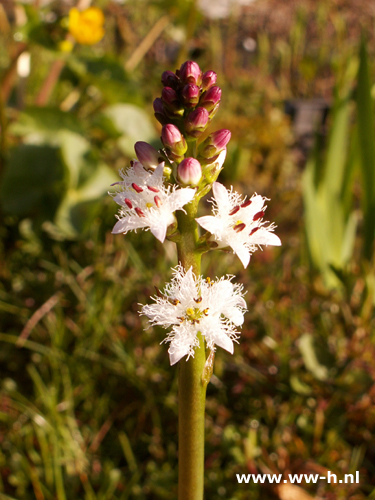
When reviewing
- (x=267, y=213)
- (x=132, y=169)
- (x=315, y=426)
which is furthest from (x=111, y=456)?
(x=267, y=213)

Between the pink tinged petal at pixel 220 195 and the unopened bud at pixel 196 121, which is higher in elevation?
the unopened bud at pixel 196 121

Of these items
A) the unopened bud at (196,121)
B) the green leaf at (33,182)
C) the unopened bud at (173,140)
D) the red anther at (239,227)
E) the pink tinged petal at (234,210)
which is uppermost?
the green leaf at (33,182)

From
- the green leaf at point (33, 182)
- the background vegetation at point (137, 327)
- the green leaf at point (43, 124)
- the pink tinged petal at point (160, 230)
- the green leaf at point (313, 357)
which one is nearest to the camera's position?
the pink tinged petal at point (160, 230)

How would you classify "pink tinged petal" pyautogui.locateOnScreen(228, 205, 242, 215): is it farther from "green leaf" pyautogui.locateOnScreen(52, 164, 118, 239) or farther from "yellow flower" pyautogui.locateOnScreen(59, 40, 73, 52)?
"yellow flower" pyautogui.locateOnScreen(59, 40, 73, 52)

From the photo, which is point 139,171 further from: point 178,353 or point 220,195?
point 178,353

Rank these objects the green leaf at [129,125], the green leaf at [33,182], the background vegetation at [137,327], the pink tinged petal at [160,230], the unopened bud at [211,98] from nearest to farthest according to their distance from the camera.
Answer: the pink tinged petal at [160,230] → the unopened bud at [211,98] → the background vegetation at [137,327] → the green leaf at [33,182] → the green leaf at [129,125]

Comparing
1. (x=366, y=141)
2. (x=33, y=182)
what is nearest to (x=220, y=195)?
(x=366, y=141)

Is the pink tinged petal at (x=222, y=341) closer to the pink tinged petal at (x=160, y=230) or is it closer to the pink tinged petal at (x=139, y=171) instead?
the pink tinged petal at (x=160, y=230)

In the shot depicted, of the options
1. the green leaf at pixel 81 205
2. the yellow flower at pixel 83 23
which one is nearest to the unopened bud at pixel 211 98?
the green leaf at pixel 81 205
